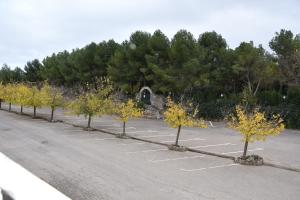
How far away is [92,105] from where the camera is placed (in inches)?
1027

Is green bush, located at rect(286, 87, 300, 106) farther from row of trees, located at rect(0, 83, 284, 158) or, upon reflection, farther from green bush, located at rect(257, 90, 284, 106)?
row of trees, located at rect(0, 83, 284, 158)

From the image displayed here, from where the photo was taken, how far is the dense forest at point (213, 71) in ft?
114

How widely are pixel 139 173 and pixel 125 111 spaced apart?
10480mm

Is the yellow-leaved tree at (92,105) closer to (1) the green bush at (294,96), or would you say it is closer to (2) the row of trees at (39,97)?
(2) the row of trees at (39,97)

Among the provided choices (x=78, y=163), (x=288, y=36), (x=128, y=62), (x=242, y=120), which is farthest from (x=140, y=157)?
(x=128, y=62)

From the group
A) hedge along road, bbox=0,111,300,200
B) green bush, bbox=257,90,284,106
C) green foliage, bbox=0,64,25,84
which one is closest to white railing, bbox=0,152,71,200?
hedge along road, bbox=0,111,300,200

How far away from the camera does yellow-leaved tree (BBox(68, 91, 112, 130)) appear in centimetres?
2620

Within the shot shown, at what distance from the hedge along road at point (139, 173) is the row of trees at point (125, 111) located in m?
1.48

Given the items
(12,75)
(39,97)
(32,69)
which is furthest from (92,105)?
(12,75)

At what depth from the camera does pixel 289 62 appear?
35562 millimetres

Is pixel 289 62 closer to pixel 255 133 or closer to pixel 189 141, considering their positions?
pixel 189 141

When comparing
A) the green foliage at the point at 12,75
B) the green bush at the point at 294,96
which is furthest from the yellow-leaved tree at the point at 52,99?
the green foliage at the point at 12,75

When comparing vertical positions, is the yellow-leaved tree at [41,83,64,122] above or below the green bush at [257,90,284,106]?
below

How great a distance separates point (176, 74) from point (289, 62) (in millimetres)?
9443
